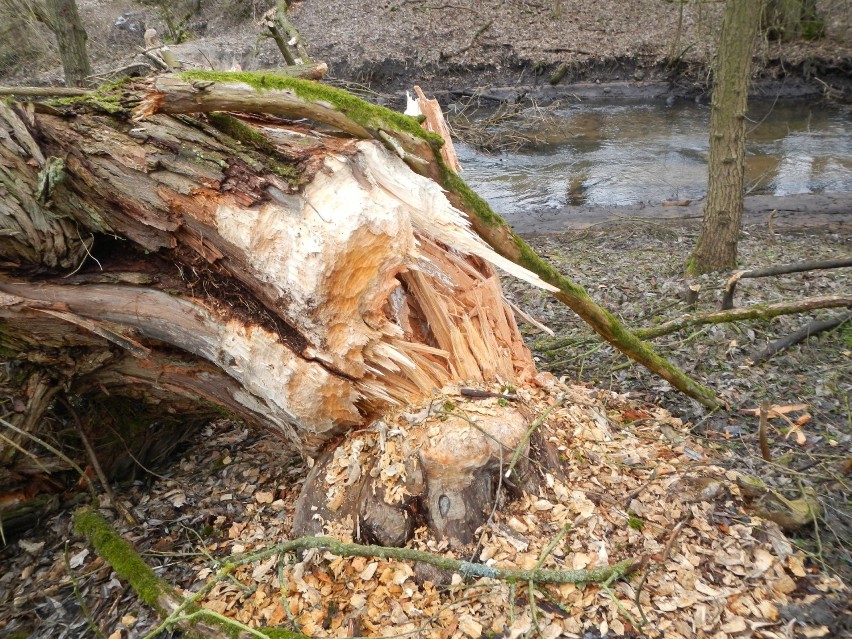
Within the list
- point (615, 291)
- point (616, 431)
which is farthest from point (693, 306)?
point (616, 431)

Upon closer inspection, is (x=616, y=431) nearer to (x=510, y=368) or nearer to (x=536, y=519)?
(x=510, y=368)

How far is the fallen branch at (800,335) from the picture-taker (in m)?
4.25

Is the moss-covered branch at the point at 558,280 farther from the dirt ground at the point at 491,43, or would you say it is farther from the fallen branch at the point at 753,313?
the dirt ground at the point at 491,43

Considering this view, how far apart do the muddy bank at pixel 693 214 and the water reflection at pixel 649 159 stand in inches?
13.8

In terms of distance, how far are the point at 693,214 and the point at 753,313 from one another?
648 centimetres

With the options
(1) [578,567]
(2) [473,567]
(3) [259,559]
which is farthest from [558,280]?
(3) [259,559]

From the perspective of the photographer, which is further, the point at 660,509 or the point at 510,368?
the point at 510,368

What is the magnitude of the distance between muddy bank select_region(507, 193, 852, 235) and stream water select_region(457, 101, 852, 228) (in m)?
0.25

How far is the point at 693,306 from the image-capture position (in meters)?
5.10

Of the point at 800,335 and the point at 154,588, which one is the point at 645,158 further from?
the point at 154,588

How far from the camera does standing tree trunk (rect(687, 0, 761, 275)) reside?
5344 mm

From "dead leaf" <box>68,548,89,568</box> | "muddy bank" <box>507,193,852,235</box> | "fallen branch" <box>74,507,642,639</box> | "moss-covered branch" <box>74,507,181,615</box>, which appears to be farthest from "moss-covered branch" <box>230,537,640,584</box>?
"muddy bank" <box>507,193,852,235</box>

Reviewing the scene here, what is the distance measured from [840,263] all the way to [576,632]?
3999 mm

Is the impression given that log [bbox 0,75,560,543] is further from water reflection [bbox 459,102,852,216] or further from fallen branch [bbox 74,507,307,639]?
water reflection [bbox 459,102,852,216]
